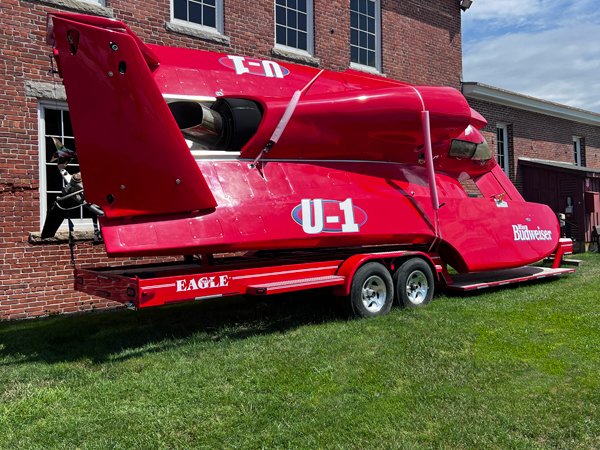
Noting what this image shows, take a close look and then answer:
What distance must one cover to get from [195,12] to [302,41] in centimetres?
265

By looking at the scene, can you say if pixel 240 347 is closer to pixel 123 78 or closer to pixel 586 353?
pixel 123 78

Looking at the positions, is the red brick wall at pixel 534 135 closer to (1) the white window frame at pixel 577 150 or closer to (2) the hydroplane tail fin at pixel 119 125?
(1) the white window frame at pixel 577 150

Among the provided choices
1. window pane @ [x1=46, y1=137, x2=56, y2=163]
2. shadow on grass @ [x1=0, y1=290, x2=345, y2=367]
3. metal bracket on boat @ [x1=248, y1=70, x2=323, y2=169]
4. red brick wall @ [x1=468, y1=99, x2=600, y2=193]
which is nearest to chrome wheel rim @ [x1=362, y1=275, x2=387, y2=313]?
shadow on grass @ [x1=0, y1=290, x2=345, y2=367]

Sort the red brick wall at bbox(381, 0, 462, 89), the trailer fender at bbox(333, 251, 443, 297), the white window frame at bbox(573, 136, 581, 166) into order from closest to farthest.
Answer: the trailer fender at bbox(333, 251, 443, 297), the red brick wall at bbox(381, 0, 462, 89), the white window frame at bbox(573, 136, 581, 166)

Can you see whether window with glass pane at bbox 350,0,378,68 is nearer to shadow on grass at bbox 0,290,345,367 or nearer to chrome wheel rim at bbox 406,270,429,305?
chrome wheel rim at bbox 406,270,429,305

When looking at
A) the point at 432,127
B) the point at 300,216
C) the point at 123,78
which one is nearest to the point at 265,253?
the point at 300,216

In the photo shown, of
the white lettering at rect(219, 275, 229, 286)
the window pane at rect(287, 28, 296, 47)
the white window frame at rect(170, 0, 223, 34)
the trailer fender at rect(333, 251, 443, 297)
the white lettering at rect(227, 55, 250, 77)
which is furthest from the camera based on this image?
the window pane at rect(287, 28, 296, 47)

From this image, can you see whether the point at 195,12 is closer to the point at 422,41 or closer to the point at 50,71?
the point at 50,71

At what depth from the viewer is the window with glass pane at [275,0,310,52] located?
424 inches

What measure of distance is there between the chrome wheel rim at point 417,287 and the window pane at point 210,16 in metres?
6.51

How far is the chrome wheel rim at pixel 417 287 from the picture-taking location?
7.06 metres

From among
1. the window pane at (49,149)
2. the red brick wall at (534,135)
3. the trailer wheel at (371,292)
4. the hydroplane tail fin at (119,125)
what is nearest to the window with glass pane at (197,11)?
the window pane at (49,149)

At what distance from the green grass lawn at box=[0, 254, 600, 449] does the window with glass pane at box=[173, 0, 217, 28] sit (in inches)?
238

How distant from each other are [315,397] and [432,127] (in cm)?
466
